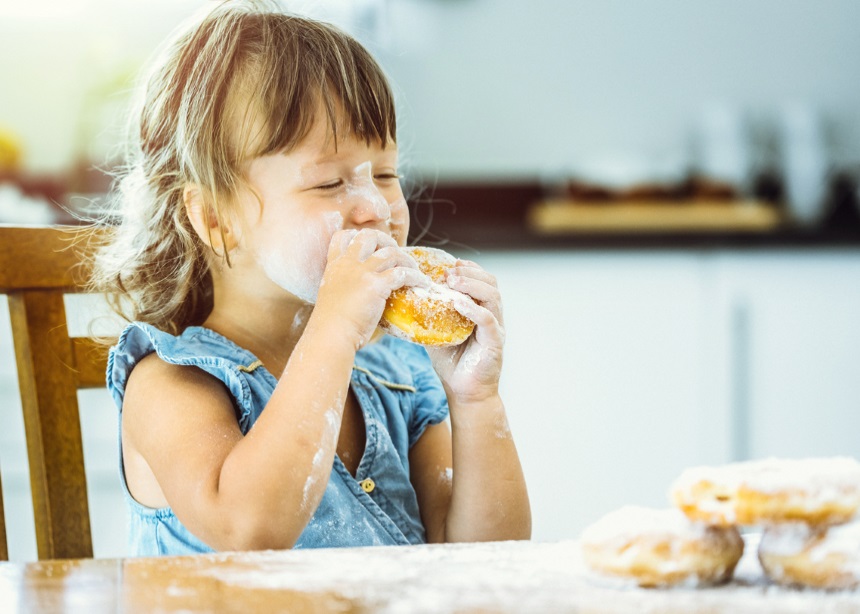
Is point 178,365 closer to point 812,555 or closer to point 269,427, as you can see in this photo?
point 269,427

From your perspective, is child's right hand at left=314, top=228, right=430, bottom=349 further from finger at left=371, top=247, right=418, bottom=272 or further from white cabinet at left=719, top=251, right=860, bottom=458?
white cabinet at left=719, top=251, right=860, bottom=458

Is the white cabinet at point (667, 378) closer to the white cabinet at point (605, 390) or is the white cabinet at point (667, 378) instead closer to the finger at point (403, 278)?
the white cabinet at point (605, 390)

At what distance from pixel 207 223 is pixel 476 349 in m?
0.32

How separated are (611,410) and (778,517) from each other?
68.2 inches

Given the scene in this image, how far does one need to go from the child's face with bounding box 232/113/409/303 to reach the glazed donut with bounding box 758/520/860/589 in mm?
551

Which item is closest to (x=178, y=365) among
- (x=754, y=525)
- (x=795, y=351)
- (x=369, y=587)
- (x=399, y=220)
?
(x=399, y=220)

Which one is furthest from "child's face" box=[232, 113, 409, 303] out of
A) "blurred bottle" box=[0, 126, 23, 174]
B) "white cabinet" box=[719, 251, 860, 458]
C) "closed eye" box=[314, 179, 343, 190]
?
"blurred bottle" box=[0, 126, 23, 174]

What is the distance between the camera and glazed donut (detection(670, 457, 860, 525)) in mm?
590

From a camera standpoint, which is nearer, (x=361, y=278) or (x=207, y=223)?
(x=361, y=278)

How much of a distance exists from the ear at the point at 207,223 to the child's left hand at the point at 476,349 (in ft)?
0.80

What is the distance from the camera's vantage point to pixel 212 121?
1.05 metres

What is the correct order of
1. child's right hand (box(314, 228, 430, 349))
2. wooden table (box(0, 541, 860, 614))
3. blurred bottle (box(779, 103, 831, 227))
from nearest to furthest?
1. wooden table (box(0, 541, 860, 614))
2. child's right hand (box(314, 228, 430, 349))
3. blurred bottle (box(779, 103, 831, 227))

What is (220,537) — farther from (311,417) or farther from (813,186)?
(813,186)

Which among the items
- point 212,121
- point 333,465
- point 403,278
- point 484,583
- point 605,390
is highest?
point 212,121
